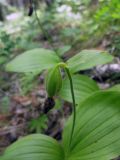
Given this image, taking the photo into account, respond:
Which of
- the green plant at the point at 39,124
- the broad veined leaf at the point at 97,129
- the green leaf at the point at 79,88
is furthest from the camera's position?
the green plant at the point at 39,124

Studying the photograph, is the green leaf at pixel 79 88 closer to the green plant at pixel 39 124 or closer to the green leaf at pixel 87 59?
the green leaf at pixel 87 59

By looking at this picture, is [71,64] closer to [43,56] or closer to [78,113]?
[43,56]

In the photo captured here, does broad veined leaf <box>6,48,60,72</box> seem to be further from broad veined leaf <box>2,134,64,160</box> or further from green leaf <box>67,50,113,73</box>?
broad veined leaf <box>2,134,64,160</box>

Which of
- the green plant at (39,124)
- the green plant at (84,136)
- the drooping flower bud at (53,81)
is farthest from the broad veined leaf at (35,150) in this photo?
the green plant at (39,124)

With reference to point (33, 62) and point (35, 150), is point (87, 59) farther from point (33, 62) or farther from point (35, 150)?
point (35, 150)

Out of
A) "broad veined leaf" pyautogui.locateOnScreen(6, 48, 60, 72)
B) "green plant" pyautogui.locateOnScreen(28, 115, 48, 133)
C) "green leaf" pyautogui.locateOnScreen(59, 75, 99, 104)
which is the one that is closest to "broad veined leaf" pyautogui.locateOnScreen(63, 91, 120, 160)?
"green leaf" pyautogui.locateOnScreen(59, 75, 99, 104)
